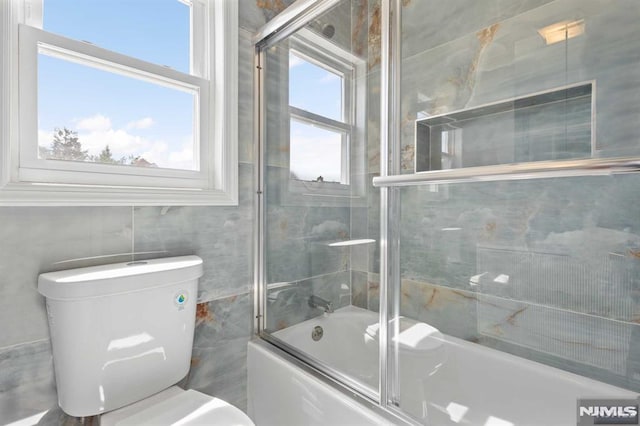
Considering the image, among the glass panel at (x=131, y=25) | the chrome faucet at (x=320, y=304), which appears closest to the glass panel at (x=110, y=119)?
the glass panel at (x=131, y=25)

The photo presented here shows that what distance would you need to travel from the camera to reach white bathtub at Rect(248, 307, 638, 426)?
1.01 metres

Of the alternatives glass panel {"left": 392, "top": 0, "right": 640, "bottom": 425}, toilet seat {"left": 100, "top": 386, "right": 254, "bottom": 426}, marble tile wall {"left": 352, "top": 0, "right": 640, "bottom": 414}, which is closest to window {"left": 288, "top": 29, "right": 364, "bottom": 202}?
marble tile wall {"left": 352, "top": 0, "right": 640, "bottom": 414}

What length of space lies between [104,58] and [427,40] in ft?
3.99

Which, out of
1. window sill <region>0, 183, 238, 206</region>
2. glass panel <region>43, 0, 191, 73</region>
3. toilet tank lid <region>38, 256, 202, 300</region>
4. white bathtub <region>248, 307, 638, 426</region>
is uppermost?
glass panel <region>43, 0, 191, 73</region>

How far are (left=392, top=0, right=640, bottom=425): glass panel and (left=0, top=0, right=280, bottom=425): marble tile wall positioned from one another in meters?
0.63

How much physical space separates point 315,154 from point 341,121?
19 centimetres

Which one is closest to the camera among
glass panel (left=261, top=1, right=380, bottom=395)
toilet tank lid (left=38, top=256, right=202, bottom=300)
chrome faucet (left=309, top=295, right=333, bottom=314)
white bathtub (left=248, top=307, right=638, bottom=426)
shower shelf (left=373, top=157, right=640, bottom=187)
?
shower shelf (left=373, top=157, right=640, bottom=187)

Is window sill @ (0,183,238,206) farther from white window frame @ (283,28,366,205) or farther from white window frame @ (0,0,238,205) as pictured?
white window frame @ (283,28,366,205)

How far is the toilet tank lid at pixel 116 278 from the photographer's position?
863 millimetres

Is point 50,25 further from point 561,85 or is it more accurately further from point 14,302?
point 561,85

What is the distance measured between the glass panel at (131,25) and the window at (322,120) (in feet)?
1.50

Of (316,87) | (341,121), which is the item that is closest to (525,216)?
(341,121)

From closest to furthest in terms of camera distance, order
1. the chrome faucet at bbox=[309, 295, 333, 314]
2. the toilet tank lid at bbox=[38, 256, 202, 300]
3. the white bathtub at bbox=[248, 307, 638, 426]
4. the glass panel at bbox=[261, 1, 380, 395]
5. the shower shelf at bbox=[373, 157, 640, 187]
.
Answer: the shower shelf at bbox=[373, 157, 640, 187] → the toilet tank lid at bbox=[38, 256, 202, 300] → the white bathtub at bbox=[248, 307, 638, 426] → the glass panel at bbox=[261, 1, 380, 395] → the chrome faucet at bbox=[309, 295, 333, 314]

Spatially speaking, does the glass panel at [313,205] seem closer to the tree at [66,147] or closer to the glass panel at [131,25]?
the glass panel at [131,25]
